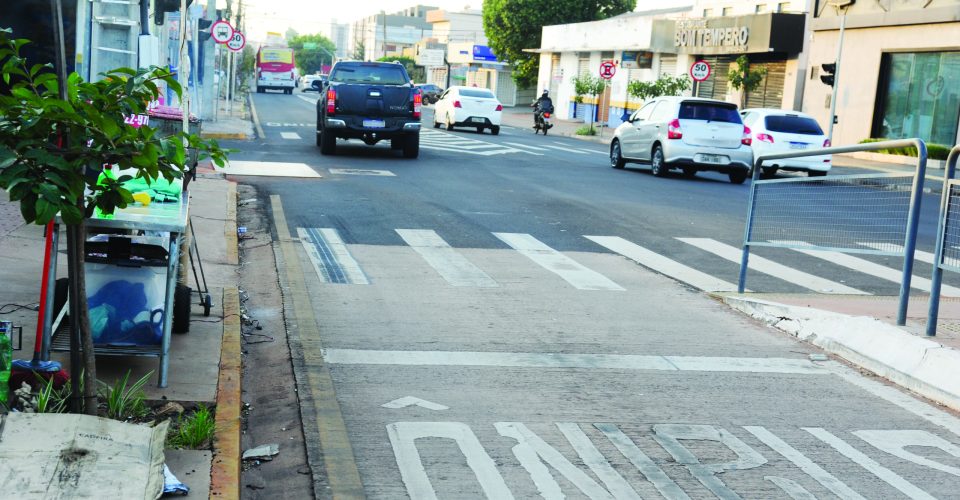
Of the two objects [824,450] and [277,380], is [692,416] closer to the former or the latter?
[824,450]

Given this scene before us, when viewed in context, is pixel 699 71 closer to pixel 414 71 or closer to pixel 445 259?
pixel 445 259

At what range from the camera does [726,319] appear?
28.2 feet

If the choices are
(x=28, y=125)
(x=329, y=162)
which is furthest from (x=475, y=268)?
(x=329, y=162)

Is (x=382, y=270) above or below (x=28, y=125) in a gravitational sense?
below

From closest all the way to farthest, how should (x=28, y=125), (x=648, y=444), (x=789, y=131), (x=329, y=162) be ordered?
(x=28, y=125) → (x=648, y=444) → (x=329, y=162) → (x=789, y=131)

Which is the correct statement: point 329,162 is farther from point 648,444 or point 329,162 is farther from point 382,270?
point 648,444

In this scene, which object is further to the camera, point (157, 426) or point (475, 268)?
point (475, 268)

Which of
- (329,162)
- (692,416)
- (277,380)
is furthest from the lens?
(329,162)

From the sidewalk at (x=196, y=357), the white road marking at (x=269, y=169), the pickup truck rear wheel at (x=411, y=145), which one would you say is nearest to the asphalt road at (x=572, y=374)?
the sidewalk at (x=196, y=357)

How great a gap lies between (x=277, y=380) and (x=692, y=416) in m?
2.27

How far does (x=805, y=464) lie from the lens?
5.20m

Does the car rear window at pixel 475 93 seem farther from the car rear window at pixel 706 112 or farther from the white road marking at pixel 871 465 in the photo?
the white road marking at pixel 871 465

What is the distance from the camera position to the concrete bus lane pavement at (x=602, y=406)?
16.2 ft

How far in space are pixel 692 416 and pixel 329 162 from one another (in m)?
16.4
